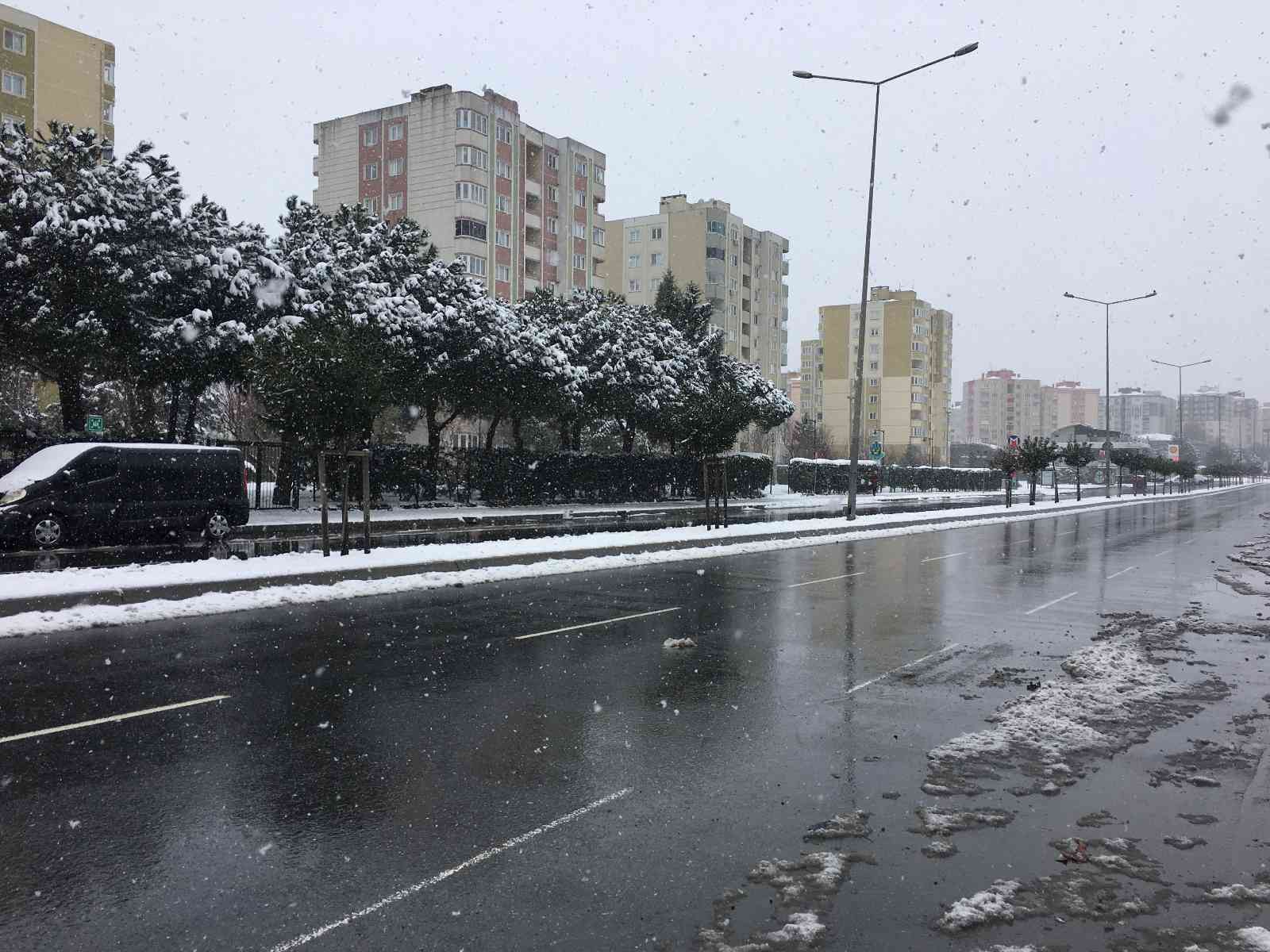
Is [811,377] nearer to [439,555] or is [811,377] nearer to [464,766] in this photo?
[439,555]

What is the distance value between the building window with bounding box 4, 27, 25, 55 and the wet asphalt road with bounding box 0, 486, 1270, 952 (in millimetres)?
66899

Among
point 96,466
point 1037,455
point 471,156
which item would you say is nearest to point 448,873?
point 96,466

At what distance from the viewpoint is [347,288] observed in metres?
31.0

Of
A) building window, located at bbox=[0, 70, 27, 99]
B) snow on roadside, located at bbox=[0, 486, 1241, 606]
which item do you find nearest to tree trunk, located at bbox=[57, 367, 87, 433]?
snow on roadside, located at bbox=[0, 486, 1241, 606]

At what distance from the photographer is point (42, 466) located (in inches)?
709

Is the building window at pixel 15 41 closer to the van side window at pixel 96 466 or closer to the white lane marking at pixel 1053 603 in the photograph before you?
the van side window at pixel 96 466

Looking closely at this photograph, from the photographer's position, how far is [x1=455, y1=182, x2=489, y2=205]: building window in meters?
65.6

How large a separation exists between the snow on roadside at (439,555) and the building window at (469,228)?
4362 centimetres

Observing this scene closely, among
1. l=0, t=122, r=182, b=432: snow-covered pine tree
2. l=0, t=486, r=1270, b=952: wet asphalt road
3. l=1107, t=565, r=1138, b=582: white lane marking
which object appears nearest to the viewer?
l=0, t=486, r=1270, b=952: wet asphalt road

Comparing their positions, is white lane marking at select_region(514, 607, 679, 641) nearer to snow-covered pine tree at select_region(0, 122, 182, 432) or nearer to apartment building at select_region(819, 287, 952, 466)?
snow-covered pine tree at select_region(0, 122, 182, 432)

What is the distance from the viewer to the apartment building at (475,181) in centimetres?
6606

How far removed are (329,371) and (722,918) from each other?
16.0 metres

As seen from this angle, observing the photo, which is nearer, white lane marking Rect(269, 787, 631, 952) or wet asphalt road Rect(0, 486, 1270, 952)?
white lane marking Rect(269, 787, 631, 952)

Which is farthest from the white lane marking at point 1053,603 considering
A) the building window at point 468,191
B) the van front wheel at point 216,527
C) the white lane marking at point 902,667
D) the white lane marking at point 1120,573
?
the building window at point 468,191
